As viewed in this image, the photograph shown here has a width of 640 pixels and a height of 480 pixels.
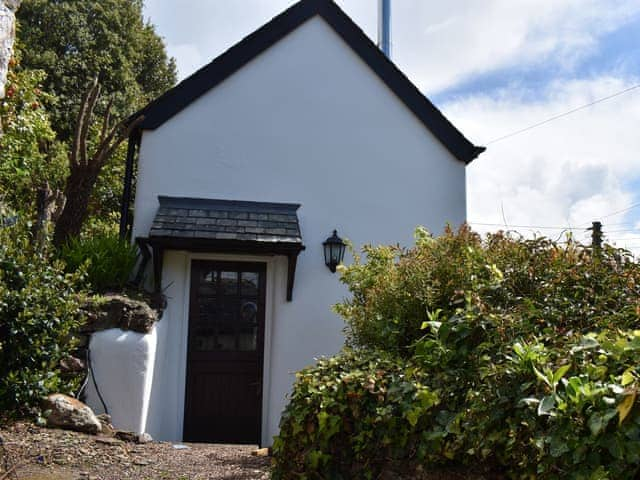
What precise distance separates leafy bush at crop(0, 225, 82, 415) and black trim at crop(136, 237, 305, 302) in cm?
157

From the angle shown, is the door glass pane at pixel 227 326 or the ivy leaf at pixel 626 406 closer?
the ivy leaf at pixel 626 406

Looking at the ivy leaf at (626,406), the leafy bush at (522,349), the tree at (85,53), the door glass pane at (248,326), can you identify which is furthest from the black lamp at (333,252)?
the tree at (85,53)

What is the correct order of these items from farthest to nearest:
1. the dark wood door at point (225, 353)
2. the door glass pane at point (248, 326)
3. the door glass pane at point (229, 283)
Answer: the door glass pane at point (229, 283), the door glass pane at point (248, 326), the dark wood door at point (225, 353)

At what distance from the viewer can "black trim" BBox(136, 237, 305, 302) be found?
648cm

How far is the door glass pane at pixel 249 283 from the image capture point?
716 cm

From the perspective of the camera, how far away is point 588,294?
3078 mm

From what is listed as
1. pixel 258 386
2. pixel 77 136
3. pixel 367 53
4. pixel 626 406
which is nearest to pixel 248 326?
pixel 258 386

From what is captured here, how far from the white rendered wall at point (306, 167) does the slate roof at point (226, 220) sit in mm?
147

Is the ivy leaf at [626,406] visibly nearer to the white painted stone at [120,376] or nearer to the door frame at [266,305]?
the white painted stone at [120,376]

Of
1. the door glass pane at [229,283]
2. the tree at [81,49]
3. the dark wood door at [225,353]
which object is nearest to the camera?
the dark wood door at [225,353]

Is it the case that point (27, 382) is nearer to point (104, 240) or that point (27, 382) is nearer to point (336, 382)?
point (104, 240)

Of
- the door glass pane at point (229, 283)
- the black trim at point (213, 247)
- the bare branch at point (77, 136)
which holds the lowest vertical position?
the door glass pane at point (229, 283)

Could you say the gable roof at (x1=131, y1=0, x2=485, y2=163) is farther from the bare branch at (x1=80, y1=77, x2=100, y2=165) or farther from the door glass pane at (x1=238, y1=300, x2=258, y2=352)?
the door glass pane at (x1=238, y1=300, x2=258, y2=352)

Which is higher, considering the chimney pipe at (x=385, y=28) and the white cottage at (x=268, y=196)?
the chimney pipe at (x=385, y=28)
